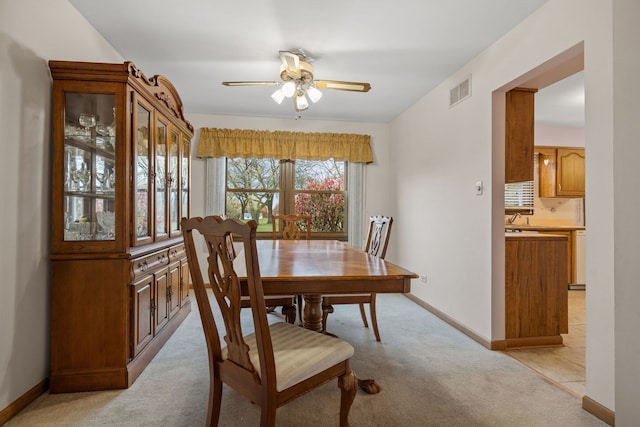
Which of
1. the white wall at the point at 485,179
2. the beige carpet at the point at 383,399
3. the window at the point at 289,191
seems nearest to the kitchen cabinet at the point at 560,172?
the white wall at the point at 485,179

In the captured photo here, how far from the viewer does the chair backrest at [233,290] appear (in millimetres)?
1118

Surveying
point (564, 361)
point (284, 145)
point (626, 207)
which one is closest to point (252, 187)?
point (284, 145)

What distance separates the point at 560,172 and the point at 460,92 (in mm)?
2978

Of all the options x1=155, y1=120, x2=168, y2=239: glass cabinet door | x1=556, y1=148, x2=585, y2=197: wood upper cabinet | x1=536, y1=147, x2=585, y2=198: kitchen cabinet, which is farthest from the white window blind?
x1=155, y1=120, x2=168, y2=239: glass cabinet door

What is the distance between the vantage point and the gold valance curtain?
4477mm

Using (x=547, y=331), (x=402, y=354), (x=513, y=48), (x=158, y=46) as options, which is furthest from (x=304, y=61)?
(x=547, y=331)

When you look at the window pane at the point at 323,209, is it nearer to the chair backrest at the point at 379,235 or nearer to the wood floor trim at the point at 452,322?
the wood floor trim at the point at 452,322

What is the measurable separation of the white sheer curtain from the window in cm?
18

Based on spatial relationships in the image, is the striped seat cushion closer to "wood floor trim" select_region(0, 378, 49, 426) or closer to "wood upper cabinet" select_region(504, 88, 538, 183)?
"wood floor trim" select_region(0, 378, 49, 426)

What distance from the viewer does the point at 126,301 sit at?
199 centimetres

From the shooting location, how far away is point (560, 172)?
4.95 meters

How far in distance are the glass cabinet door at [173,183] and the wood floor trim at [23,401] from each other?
1282 millimetres

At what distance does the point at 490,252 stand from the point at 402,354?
1063 millimetres

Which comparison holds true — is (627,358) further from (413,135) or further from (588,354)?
(413,135)
